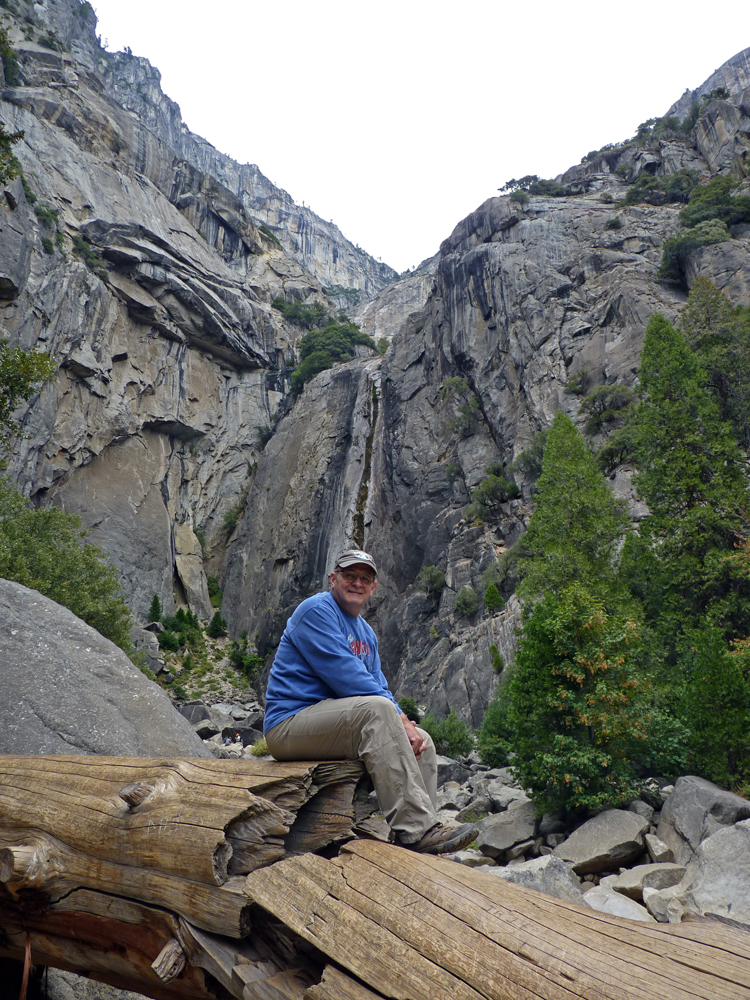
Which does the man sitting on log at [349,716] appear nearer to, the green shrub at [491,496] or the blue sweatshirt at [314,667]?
the blue sweatshirt at [314,667]

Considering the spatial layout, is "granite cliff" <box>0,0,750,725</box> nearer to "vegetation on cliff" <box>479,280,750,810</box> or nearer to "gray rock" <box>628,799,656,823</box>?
"vegetation on cliff" <box>479,280,750,810</box>

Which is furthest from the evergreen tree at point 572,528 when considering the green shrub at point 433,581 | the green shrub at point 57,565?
the green shrub at point 57,565

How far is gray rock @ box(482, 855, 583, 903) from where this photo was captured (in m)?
6.18

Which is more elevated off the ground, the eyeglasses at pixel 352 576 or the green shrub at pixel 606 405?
the green shrub at pixel 606 405

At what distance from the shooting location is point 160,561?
47.2 metres

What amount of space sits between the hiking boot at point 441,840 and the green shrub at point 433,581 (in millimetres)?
34946

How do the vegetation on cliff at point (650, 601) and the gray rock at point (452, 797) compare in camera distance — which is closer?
the vegetation on cliff at point (650, 601)

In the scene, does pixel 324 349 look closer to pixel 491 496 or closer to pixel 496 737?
pixel 491 496

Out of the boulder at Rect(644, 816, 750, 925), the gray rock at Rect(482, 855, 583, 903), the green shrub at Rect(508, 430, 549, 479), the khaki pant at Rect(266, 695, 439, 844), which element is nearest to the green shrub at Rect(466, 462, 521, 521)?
the green shrub at Rect(508, 430, 549, 479)

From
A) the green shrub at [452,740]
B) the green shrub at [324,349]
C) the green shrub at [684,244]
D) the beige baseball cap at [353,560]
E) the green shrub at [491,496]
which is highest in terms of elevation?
the green shrub at [324,349]

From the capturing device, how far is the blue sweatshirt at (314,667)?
3.41 meters

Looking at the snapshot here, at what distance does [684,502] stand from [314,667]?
18643 millimetres

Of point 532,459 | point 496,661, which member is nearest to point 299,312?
point 532,459

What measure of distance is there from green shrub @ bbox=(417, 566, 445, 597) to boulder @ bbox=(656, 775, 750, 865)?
94.1ft
